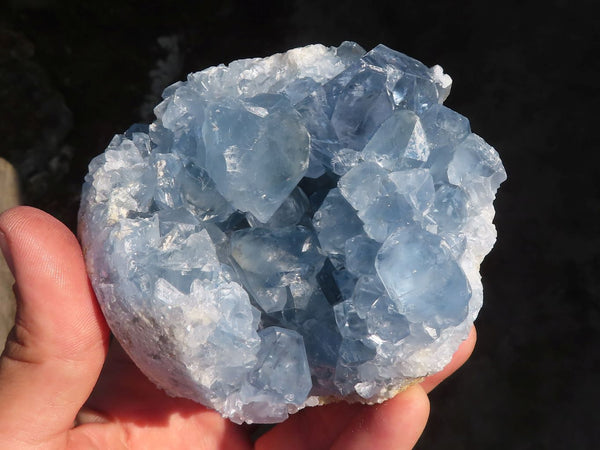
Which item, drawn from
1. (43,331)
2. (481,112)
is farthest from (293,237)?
(481,112)

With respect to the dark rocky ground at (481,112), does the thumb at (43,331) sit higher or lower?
higher

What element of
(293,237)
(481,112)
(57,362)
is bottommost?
(481,112)

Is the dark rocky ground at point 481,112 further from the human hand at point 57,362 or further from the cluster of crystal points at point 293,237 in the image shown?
the cluster of crystal points at point 293,237

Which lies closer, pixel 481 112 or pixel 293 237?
pixel 293 237

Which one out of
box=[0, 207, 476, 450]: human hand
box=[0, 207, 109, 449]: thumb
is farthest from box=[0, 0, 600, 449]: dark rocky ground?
box=[0, 207, 109, 449]: thumb

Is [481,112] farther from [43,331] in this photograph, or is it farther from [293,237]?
[43,331]

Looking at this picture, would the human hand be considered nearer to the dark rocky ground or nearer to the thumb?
the thumb

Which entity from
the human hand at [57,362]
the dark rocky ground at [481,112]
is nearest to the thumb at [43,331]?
the human hand at [57,362]
